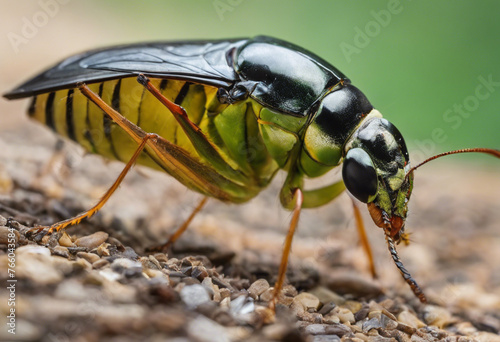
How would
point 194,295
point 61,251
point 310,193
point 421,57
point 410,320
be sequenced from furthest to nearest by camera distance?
1. point 421,57
2. point 310,193
3. point 410,320
4. point 61,251
5. point 194,295

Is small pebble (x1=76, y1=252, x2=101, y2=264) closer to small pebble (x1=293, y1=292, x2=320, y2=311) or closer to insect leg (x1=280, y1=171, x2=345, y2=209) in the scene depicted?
small pebble (x1=293, y1=292, x2=320, y2=311)

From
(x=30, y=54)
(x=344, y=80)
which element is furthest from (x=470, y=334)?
(x=30, y=54)

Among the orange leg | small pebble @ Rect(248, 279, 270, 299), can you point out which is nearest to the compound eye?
the orange leg

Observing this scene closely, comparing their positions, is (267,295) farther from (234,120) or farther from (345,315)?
(234,120)

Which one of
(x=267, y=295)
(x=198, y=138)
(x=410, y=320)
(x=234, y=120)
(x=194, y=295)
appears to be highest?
(x=234, y=120)

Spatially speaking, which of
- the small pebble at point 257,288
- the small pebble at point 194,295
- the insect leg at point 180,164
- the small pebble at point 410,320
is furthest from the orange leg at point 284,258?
the small pebble at point 410,320

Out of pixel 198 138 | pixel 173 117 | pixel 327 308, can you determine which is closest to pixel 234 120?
pixel 198 138
